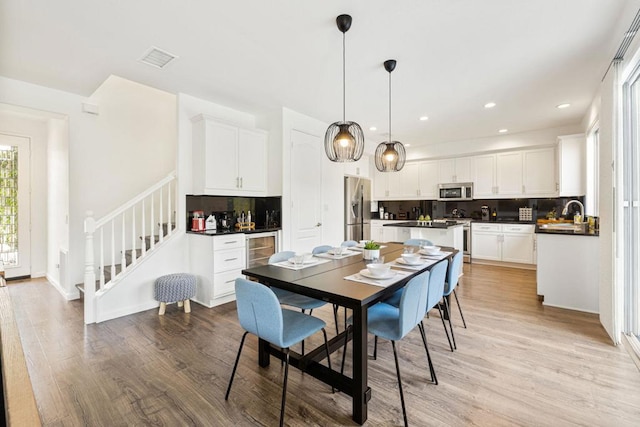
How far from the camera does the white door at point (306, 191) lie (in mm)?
4637

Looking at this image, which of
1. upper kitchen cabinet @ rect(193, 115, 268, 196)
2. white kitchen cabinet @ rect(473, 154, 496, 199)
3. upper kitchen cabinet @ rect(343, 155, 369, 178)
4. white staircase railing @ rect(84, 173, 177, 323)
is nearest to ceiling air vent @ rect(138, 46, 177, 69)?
upper kitchen cabinet @ rect(193, 115, 268, 196)

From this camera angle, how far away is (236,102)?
4.16 m

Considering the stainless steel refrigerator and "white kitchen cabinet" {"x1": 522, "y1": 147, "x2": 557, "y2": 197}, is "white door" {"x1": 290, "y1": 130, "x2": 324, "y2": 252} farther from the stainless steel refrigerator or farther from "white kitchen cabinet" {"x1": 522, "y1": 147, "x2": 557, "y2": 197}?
"white kitchen cabinet" {"x1": 522, "y1": 147, "x2": 557, "y2": 197}

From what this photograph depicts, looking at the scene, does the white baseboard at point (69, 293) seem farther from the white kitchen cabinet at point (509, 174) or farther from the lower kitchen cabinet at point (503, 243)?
the white kitchen cabinet at point (509, 174)

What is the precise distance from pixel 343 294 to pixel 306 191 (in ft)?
10.8

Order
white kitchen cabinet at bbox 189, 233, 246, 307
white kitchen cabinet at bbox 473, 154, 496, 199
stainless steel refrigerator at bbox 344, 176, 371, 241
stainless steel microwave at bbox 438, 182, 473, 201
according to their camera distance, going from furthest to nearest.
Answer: stainless steel microwave at bbox 438, 182, 473, 201, white kitchen cabinet at bbox 473, 154, 496, 199, stainless steel refrigerator at bbox 344, 176, 371, 241, white kitchen cabinet at bbox 189, 233, 246, 307

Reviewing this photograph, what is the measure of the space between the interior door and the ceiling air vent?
199 centimetres

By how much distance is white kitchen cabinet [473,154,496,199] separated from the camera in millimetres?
6195

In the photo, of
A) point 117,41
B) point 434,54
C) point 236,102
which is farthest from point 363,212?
point 117,41

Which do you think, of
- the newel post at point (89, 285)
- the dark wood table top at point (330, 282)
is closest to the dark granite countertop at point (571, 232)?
the dark wood table top at point (330, 282)

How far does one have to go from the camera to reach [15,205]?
489 centimetres

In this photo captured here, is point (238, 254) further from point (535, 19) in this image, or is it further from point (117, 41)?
point (535, 19)

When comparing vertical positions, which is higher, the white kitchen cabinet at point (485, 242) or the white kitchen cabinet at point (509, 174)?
the white kitchen cabinet at point (509, 174)

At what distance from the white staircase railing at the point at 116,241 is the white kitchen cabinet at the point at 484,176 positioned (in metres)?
5.86
